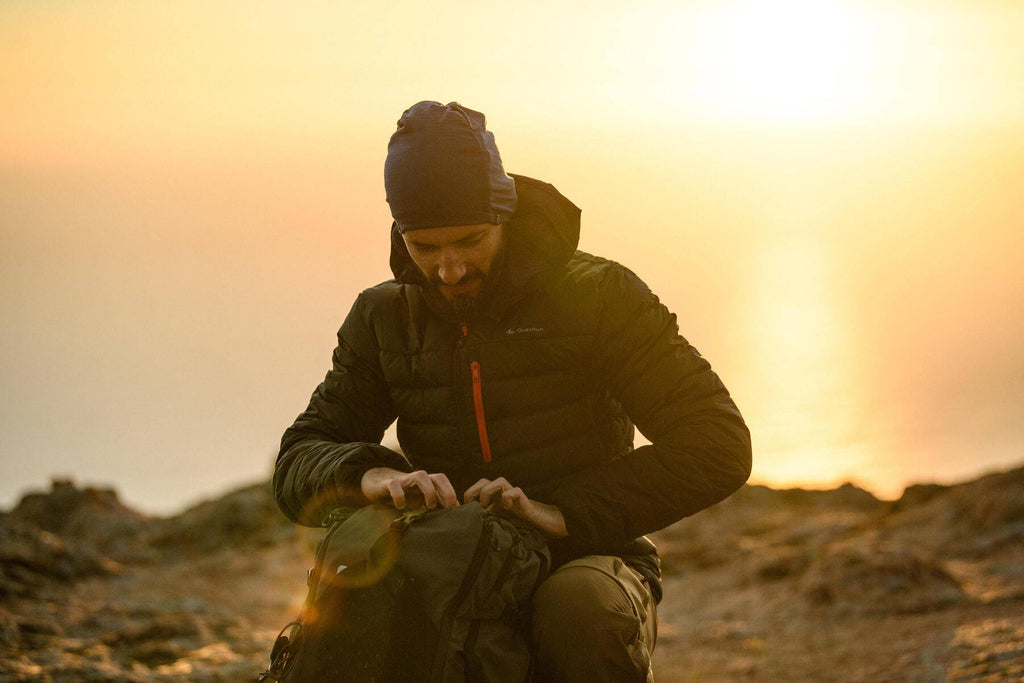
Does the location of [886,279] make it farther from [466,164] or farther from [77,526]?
[466,164]

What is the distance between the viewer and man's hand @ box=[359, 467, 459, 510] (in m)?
3.11

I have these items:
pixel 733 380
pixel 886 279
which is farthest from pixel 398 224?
pixel 886 279

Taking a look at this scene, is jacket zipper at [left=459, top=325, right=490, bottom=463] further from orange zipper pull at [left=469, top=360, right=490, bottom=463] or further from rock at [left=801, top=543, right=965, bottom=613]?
rock at [left=801, top=543, right=965, bottom=613]

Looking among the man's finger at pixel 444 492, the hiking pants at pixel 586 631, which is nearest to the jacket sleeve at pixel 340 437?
the man's finger at pixel 444 492

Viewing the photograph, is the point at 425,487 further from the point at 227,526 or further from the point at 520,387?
the point at 227,526

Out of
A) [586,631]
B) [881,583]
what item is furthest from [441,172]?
[881,583]

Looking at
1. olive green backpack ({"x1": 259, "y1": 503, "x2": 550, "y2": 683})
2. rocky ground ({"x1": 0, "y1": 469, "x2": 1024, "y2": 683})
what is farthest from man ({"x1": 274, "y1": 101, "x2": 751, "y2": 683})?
rocky ground ({"x1": 0, "y1": 469, "x2": 1024, "y2": 683})

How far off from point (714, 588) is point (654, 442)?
4086 mm

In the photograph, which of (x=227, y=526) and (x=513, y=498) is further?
(x=227, y=526)

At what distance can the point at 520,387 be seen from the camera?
136 inches

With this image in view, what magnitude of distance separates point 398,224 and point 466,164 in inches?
10.9

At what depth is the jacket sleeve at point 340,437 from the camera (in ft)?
11.0

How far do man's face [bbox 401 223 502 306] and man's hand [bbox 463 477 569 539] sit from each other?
58cm

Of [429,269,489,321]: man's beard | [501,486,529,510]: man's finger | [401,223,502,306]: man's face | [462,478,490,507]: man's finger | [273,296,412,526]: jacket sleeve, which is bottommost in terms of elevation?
[501,486,529,510]: man's finger
